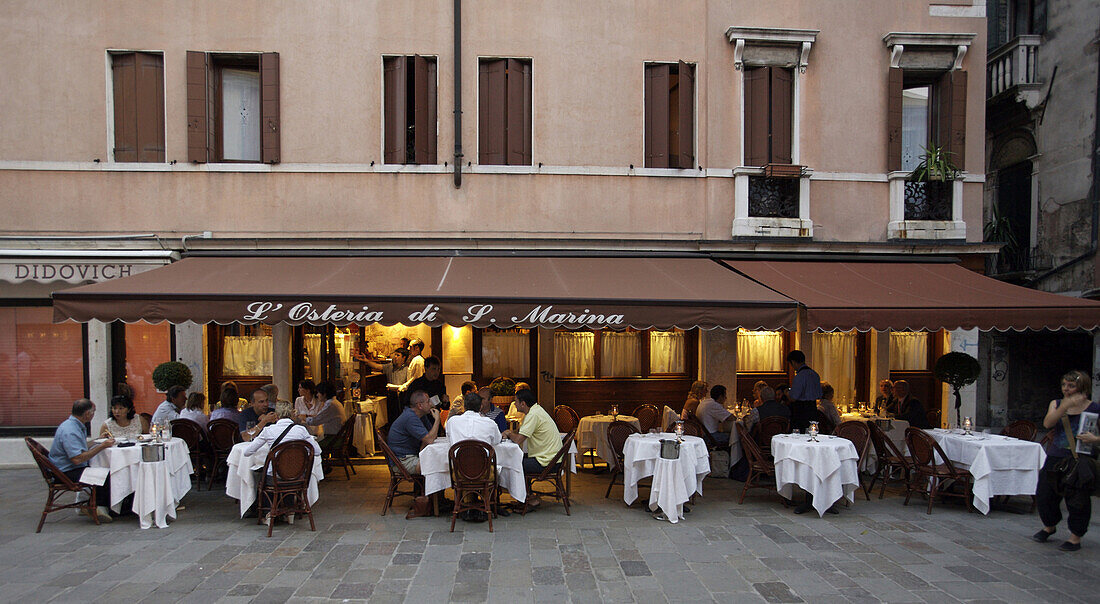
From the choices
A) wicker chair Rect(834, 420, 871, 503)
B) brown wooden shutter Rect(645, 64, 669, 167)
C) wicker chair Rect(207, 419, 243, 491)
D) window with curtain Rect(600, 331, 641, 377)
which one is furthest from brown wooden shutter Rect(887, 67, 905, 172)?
wicker chair Rect(207, 419, 243, 491)

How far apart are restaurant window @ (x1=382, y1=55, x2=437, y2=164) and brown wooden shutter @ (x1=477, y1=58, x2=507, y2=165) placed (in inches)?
28.5

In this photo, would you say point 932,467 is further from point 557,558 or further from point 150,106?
point 150,106

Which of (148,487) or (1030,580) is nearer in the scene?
(1030,580)

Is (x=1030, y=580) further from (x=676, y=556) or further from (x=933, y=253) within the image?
(x=933, y=253)

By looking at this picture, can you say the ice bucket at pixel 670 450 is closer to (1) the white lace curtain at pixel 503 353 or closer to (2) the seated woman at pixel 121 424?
(1) the white lace curtain at pixel 503 353

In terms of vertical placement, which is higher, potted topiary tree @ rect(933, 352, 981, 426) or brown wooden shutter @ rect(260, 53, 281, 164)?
brown wooden shutter @ rect(260, 53, 281, 164)

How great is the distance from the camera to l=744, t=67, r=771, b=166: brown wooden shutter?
32.6ft

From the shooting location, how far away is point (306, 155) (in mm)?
9484

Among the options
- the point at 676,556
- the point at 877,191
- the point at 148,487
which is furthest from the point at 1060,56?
the point at 148,487

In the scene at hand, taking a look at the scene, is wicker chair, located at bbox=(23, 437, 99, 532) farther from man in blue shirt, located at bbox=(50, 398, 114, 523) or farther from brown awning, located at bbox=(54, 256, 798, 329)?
brown awning, located at bbox=(54, 256, 798, 329)

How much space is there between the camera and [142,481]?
21.7 feet

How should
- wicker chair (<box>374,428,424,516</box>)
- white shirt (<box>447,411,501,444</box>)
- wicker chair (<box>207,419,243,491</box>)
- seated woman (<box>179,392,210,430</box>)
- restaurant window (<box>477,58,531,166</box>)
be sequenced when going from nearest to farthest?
white shirt (<box>447,411,501,444</box>), wicker chair (<box>374,428,424,516</box>), wicker chair (<box>207,419,243,491</box>), seated woman (<box>179,392,210,430</box>), restaurant window (<box>477,58,531,166</box>)

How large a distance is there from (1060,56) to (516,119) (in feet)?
37.0

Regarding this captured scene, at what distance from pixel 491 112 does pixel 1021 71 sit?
11.4 metres
